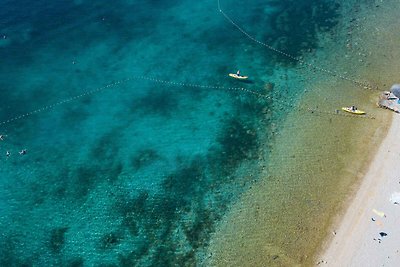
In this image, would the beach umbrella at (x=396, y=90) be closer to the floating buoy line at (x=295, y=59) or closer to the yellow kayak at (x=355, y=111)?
the floating buoy line at (x=295, y=59)

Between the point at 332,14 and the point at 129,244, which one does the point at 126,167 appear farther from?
the point at 332,14

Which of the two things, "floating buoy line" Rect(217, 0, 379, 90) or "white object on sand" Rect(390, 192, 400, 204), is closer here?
"white object on sand" Rect(390, 192, 400, 204)

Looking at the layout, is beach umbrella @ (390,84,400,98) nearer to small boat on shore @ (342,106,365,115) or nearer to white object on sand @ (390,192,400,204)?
small boat on shore @ (342,106,365,115)

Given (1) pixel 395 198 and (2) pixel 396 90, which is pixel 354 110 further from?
(1) pixel 395 198

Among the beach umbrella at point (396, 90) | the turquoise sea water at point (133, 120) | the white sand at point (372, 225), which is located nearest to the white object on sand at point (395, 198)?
the white sand at point (372, 225)

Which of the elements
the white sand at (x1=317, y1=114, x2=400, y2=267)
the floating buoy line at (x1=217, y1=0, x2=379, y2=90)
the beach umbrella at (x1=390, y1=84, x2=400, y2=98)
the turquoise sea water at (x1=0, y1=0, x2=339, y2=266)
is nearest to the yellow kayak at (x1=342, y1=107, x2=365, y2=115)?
the beach umbrella at (x1=390, y1=84, x2=400, y2=98)

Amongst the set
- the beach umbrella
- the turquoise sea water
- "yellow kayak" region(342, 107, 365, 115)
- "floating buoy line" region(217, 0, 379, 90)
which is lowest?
the turquoise sea water
